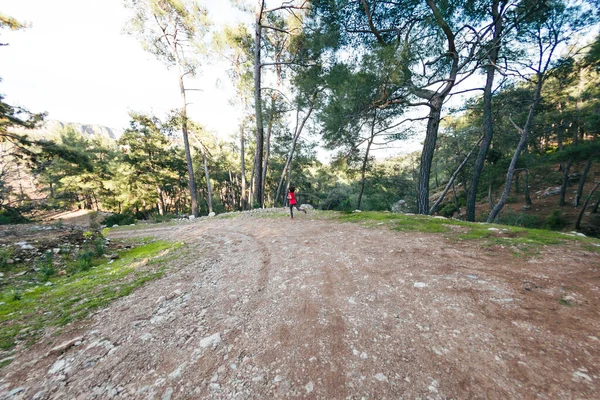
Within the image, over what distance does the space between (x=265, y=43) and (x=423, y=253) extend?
16.3 meters

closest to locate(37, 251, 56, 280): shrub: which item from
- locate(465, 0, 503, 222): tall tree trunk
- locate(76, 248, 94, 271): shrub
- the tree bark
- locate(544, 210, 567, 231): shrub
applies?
locate(76, 248, 94, 271): shrub

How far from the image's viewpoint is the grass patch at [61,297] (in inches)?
90.4

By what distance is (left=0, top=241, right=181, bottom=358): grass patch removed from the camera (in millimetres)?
2295

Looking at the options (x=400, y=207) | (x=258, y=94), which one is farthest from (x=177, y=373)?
(x=400, y=207)

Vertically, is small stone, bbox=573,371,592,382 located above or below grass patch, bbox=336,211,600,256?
below

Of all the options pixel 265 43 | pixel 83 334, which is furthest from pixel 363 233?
pixel 265 43

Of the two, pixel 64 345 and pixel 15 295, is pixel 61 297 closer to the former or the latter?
pixel 15 295

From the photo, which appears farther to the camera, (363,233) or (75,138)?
(75,138)

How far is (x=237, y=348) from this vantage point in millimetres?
1885

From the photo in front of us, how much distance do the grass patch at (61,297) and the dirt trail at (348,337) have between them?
304 millimetres

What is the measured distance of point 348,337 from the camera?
6.28 feet

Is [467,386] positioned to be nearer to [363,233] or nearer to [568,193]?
[363,233]

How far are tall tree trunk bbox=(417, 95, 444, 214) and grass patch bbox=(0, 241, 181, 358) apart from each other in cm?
881

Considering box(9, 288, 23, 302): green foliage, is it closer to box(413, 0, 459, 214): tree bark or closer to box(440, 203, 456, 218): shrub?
box(413, 0, 459, 214): tree bark
